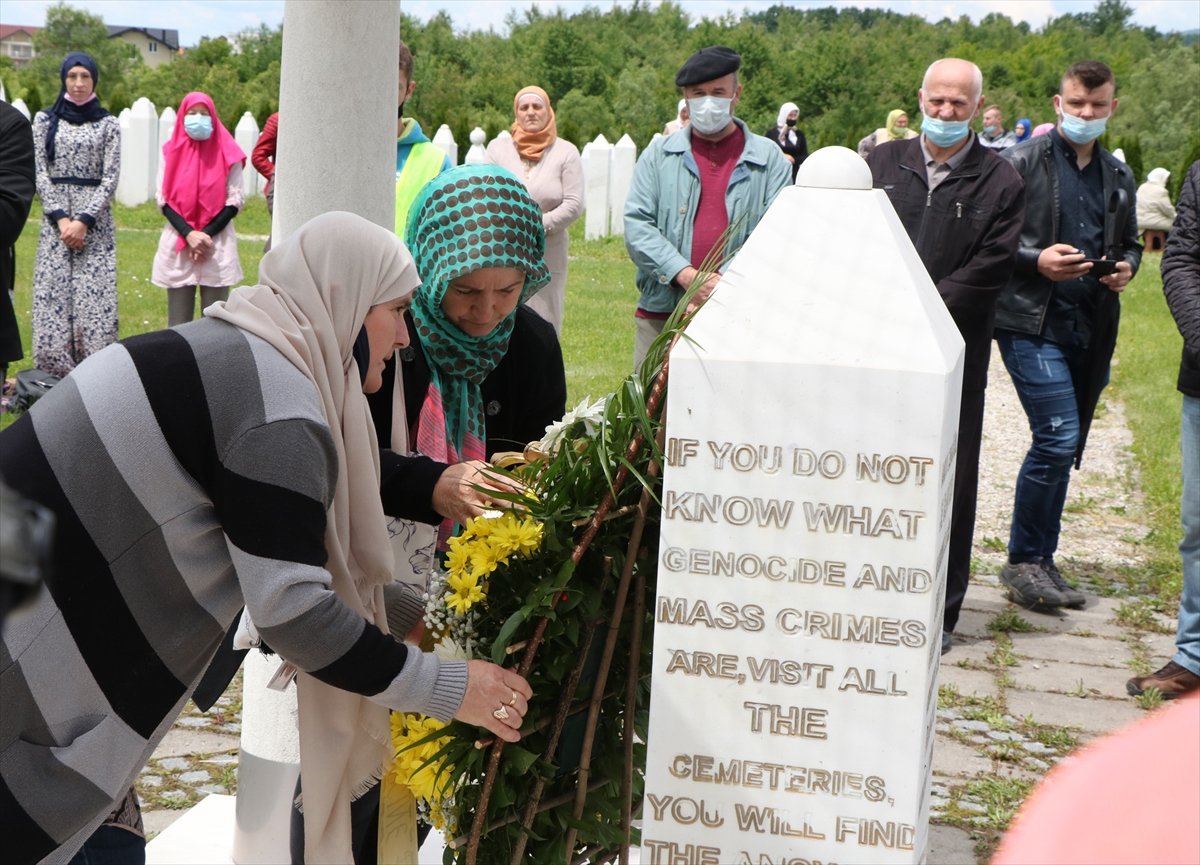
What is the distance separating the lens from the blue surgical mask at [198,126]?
33.0 feet

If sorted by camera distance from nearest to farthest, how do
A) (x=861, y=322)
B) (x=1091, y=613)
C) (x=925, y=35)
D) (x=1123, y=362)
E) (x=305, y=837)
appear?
(x=861, y=322) → (x=305, y=837) → (x=1091, y=613) → (x=1123, y=362) → (x=925, y=35)

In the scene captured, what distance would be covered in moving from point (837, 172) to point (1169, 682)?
12.4ft

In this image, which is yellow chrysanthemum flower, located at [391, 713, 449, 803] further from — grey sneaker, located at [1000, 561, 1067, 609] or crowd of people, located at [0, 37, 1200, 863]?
grey sneaker, located at [1000, 561, 1067, 609]

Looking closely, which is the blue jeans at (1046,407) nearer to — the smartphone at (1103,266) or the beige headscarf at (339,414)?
the smartphone at (1103,266)

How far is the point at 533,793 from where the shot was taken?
2.72 meters

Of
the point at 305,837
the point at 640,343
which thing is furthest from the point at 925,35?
the point at 305,837

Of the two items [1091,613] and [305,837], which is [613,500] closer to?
[305,837]

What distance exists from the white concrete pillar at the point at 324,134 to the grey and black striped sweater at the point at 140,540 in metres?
1.25

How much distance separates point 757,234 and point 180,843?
2.67 meters

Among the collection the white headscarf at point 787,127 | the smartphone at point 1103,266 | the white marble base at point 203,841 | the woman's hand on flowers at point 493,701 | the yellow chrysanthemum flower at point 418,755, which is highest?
the white headscarf at point 787,127

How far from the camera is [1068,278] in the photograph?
606 cm

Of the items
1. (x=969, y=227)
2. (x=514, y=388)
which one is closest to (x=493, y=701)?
(x=514, y=388)

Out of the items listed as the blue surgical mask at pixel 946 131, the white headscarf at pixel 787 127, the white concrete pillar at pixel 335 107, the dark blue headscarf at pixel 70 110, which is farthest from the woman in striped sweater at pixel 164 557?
the white headscarf at pixel 787 127

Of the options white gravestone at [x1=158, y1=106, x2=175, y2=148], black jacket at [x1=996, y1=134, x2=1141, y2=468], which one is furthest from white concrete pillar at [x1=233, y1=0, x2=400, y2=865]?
white gravestone at [x1=158, y1=106, x2=175, y2=148]
